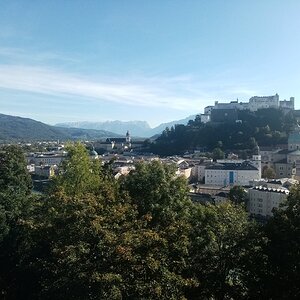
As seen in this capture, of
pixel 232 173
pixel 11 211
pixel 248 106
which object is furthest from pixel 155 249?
pixel 248 106

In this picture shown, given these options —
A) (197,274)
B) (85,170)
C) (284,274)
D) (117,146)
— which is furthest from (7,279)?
(117,146)

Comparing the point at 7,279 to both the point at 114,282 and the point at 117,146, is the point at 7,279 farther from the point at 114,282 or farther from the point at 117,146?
the point at 117,146

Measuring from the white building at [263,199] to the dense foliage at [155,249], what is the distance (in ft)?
82.1

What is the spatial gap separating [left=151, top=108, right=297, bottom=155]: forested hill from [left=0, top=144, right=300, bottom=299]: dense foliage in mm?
55577

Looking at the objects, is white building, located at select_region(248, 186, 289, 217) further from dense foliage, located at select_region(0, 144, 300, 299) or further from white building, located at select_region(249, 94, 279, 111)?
white building, located at select_region(249, 94, 279, 111)

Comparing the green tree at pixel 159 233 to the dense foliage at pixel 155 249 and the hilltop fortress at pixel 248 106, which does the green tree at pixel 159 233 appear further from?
the hilltop fortress at pixel 248 106

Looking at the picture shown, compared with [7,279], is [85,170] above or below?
above

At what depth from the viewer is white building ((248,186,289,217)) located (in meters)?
36.2

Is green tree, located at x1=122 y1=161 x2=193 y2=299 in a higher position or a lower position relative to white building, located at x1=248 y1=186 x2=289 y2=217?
higher

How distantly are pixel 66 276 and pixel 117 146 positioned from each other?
315 ft

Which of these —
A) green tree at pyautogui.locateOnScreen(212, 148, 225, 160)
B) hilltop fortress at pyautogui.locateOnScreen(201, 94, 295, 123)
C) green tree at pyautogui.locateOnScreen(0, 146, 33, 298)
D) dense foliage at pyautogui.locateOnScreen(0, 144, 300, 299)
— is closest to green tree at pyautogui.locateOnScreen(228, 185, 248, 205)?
green tree at pyautogui.locateOnScreen(0, 146, 33, 298)

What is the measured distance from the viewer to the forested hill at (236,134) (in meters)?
70.0

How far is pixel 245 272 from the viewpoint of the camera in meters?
10.0

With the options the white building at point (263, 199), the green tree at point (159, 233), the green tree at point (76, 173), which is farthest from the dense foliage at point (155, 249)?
the white building at point (263, 199)
